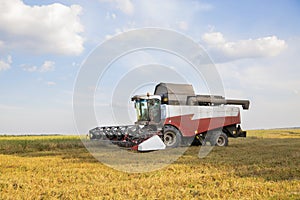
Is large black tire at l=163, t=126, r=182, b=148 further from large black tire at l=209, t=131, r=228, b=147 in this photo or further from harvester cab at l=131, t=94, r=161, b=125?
large black tire at l=209, t=131, r=228, b=147

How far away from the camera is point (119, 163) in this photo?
10.2 metres

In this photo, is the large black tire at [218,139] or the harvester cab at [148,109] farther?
the large black tire at [218,139]

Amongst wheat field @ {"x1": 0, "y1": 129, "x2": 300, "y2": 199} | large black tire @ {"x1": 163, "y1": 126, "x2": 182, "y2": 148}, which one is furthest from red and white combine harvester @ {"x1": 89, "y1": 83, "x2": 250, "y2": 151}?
wheat field @ {"x1": 0, "y1": 129, "x2": 300, "y2": 199}

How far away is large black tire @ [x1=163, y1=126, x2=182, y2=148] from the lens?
1583cm

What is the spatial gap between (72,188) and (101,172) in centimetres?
198

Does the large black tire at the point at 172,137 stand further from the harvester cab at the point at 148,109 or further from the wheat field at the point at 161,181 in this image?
the wheat field at the point at 161,181

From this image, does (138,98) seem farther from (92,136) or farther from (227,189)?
(227,189)

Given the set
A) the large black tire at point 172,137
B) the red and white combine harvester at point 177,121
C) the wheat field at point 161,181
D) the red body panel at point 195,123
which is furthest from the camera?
the red body panel at point 195,123

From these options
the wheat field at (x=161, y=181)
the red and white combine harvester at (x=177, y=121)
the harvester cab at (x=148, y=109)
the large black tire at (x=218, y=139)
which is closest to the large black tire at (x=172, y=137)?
the red and white combine harvester at (x=177, y=121)

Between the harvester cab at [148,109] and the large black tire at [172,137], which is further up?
the harvester cab at [148,109]

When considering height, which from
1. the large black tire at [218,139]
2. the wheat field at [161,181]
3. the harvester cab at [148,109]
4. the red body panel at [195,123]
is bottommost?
the wheat field at [161,181]

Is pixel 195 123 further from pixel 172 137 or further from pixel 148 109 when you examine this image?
pixel 148 109

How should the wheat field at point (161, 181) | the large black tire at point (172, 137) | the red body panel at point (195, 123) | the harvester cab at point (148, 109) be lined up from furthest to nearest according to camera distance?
the harvester cab at point (148, 109), the red body panel at point (195, 123), the large black tire at point (172, 137), the wheat field at point (161, 181)

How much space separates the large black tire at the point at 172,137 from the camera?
51.9 feet
